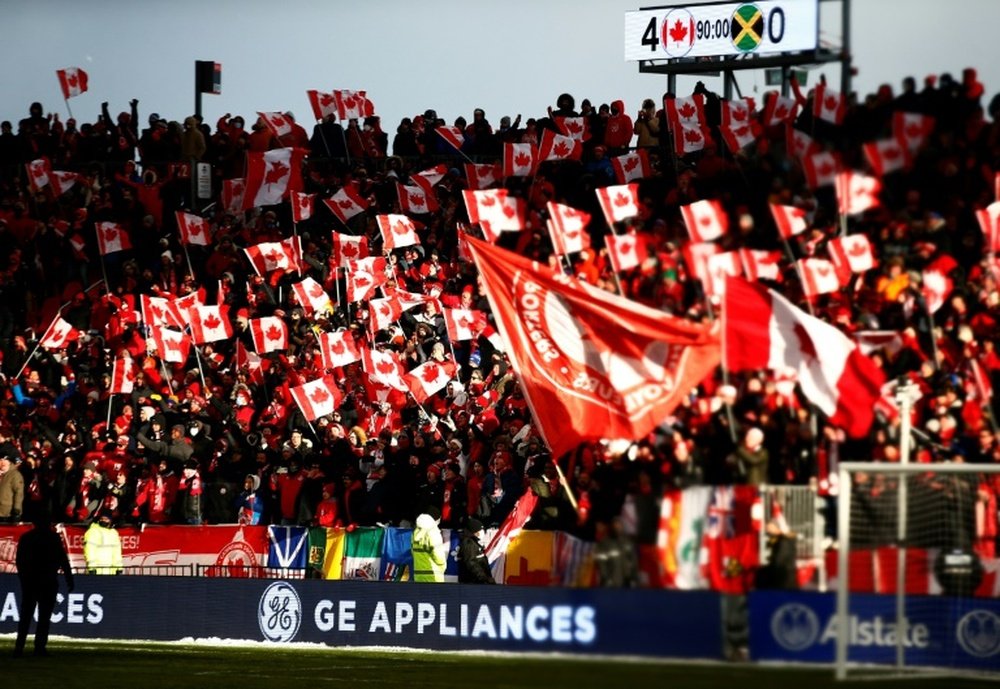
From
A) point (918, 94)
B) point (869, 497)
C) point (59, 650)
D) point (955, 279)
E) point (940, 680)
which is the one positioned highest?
point (918, 94)

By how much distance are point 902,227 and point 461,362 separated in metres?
19.7

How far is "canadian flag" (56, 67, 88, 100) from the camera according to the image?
40.2 meters

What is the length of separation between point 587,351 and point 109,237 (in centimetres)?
2277

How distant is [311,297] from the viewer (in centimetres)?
3303

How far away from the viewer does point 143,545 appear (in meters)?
30.5

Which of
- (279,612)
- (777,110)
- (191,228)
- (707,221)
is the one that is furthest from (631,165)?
(707,221)

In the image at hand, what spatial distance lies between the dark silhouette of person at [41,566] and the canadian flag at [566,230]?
10.4m

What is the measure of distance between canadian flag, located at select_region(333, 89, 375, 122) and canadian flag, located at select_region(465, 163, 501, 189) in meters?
4.72

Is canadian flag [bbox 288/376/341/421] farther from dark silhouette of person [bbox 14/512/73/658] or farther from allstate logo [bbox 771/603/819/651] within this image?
allstate logo [bbox 771/603/819/651]

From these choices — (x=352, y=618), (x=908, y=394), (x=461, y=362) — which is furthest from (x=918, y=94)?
(x=461, y=362)

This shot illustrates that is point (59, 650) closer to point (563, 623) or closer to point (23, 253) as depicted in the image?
point (23, 253)

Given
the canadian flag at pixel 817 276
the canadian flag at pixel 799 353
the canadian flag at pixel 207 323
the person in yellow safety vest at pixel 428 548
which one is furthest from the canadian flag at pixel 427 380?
the canadian flag at pixel 799 353

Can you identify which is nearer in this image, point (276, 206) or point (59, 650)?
point (59, 650)

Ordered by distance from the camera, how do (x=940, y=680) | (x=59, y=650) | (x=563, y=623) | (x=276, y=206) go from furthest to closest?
(x=276, y=206)
(x=59, y=650)
(x=940, y=680)
(x=563, y=623)
